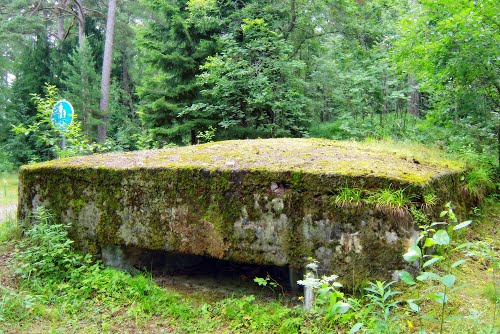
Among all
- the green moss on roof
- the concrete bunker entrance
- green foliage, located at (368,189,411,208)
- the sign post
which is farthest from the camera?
the sign post

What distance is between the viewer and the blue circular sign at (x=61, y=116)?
5.57 metres

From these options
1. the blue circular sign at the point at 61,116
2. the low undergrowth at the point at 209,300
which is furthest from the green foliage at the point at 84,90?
the low undergrowth at the point at 209,300

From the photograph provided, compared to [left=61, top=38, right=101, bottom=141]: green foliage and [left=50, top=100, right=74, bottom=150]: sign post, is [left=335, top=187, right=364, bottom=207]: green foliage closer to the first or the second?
[left=50, top=100, right=74, bottom=150]: sign post

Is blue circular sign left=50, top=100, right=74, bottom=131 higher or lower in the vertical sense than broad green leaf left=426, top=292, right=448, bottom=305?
higher

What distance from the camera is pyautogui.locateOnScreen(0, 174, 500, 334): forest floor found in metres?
2.66

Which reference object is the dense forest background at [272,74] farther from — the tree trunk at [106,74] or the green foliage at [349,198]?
the tree trunk at [106,74]

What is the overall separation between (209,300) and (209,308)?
165 mm

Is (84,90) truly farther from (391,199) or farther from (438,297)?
(438,297)

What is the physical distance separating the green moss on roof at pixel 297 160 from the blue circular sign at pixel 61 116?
1.25 meters

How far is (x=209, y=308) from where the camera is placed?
3273 millimetres

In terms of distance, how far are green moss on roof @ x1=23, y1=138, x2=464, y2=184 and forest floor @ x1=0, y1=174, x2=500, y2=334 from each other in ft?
2.68

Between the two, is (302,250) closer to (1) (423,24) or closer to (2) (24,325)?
(2) (24,325)

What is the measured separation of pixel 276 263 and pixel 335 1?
29.8ft

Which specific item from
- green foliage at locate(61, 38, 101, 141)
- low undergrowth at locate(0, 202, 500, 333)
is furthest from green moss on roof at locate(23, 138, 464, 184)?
green foliage at locate(61, 38, 101, 141)
